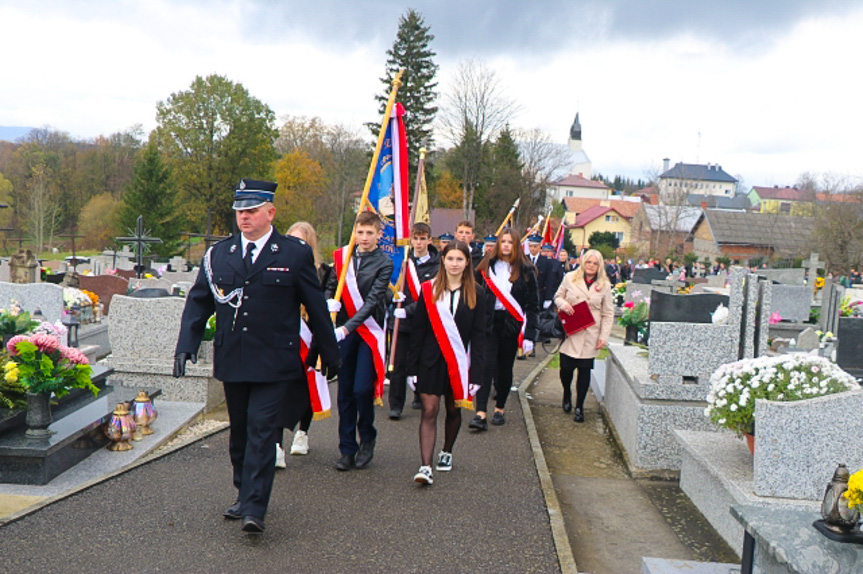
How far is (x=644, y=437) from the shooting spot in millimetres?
6727

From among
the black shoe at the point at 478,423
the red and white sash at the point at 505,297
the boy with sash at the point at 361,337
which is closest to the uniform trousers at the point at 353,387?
the boy with sash at the point at 361,337

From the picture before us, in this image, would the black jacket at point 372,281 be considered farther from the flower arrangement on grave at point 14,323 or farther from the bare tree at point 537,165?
the bare tree at point 537,165

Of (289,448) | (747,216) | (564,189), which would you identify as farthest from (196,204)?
(564,189)

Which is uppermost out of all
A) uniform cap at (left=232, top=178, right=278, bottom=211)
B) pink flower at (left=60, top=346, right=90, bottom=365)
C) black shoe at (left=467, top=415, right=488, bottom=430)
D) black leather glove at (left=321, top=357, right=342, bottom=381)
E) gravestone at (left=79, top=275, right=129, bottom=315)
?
uniform cap at (left=232, top=178, right=278, bottom=211)

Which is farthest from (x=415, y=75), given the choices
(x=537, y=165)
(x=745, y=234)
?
(x=745, y=234)

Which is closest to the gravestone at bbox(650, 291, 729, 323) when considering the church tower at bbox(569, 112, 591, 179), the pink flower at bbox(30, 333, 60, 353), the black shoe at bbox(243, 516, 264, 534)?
the black shoe at bbox(243, 516, 264, 534)

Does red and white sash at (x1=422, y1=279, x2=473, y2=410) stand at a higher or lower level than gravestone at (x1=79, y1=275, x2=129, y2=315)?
higher

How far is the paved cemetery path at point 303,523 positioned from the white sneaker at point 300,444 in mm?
66

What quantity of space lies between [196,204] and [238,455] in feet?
174

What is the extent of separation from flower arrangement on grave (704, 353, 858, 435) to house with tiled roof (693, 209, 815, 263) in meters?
53.9

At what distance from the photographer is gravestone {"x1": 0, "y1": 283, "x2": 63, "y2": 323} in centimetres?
976

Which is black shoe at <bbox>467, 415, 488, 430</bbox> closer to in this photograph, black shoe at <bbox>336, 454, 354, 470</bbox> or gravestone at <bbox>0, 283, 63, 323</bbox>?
black shoe at <bbox>336, 454, 354, 470</bbox>

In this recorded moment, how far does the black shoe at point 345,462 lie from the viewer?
6027mm

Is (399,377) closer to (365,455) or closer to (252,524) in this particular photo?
(365,455)
